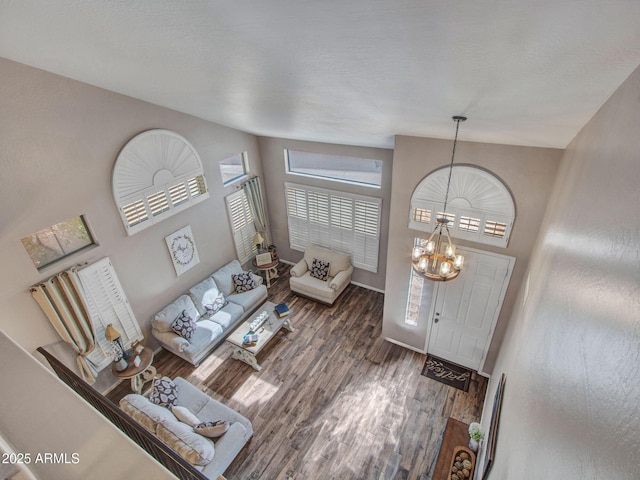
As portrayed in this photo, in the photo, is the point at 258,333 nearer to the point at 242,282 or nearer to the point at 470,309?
the point at 242,282

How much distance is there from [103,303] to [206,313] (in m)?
1.67

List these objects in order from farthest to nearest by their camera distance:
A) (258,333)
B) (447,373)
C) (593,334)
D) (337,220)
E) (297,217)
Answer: (297,217)
(337,220)
(258,333)
(447,373)
(593,334)

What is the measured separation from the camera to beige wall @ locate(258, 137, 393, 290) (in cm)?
592

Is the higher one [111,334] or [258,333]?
[111,334]

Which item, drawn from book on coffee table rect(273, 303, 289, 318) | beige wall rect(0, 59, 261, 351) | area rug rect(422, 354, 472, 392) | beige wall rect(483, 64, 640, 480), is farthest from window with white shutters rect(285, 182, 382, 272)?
beige wall rect(483, 64, 640, 480)

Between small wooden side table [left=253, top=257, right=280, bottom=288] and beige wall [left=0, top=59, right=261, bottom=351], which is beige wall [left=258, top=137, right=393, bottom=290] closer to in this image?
small wooden side table [left=253, top=257, right=280, bottom=288]

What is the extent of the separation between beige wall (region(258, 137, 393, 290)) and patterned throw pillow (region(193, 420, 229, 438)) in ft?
13.1

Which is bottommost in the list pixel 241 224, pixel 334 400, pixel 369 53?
pixel 334 400

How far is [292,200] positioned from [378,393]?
4047mm

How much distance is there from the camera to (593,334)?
3.37 feet

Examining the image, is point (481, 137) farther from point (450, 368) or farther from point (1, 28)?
point (1, 28)

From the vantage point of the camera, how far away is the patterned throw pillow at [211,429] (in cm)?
386

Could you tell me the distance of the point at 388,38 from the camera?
1.54 metres

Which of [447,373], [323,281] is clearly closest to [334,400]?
[447,373]
